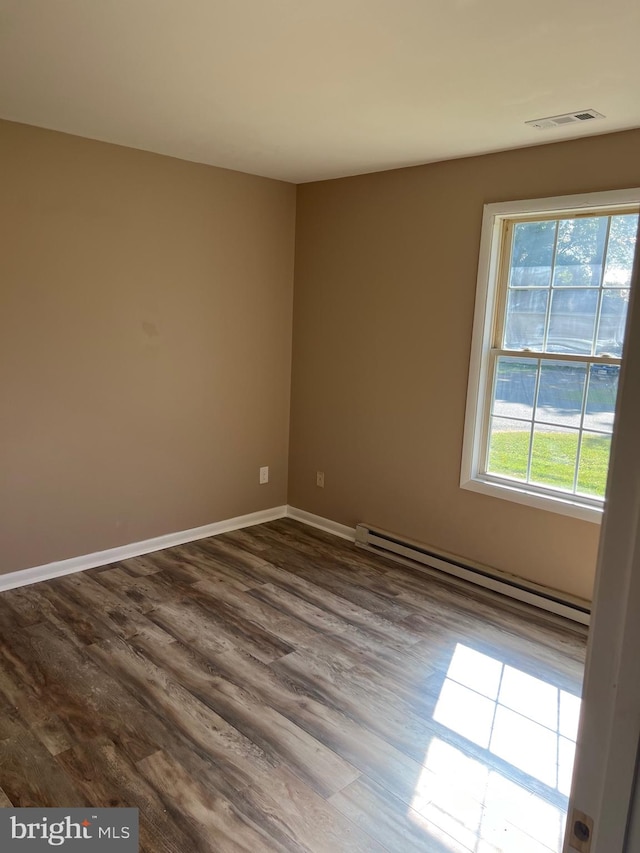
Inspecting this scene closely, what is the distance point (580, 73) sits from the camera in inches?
83.7

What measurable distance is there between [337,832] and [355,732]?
1.50 feet

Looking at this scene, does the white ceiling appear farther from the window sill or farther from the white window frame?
the window sill

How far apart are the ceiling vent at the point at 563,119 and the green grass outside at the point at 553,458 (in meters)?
1.51

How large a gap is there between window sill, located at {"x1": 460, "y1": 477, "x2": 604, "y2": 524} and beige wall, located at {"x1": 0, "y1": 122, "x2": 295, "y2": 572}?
1685 millimetres

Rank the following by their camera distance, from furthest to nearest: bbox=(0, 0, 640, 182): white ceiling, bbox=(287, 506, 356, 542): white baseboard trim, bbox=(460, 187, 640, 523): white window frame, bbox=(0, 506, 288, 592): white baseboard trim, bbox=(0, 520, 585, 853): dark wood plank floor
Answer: bbox=(287, 506, 356, 542): white baseboard trim
bbox=(0, 506, 288, 592): white baseboard trim
bbox=(460, 187, 640, 523): white window frame
bbox=(0, 520, 585, 853): dark wood plank floor
bbox=(0, 0, 640, 182): white ceiling

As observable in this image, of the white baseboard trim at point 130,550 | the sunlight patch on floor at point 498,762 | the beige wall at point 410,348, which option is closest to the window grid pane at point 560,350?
the beige wall at point 410,348

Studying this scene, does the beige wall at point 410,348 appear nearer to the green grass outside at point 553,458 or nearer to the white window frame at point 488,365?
the white window frame at point 488,365

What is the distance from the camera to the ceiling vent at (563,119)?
2.56 meters

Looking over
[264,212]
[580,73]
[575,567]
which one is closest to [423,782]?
[575,567]

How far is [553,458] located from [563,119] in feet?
5.49

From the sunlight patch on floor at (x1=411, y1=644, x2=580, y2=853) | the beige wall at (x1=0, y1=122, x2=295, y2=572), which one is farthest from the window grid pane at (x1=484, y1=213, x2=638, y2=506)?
the beige wall at (x1=0, y1=122, x2=295, y2=572)

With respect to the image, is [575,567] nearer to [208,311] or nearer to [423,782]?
[423,782]

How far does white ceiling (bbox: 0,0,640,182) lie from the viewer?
1785 mm

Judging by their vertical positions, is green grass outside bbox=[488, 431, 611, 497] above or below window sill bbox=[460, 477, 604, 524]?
above
